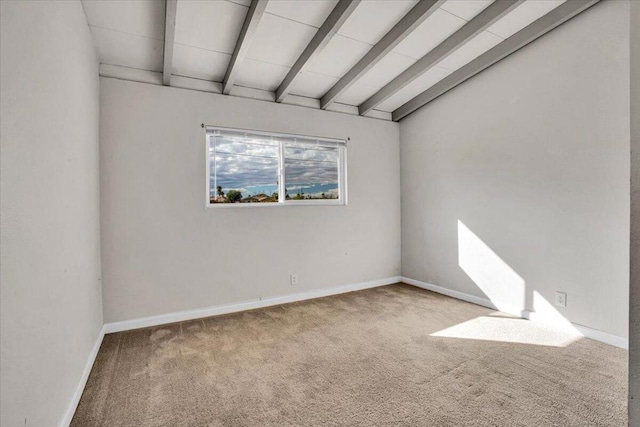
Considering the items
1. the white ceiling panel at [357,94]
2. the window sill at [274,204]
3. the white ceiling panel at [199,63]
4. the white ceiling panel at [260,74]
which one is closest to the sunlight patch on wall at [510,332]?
the window sill at [274,204]

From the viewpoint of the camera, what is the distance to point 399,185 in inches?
181

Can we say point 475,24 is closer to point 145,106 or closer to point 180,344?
point 145,106

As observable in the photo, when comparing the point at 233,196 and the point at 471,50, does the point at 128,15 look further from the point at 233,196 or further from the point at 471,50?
the point at 471,50

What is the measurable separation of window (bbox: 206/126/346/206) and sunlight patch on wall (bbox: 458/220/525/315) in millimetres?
1593

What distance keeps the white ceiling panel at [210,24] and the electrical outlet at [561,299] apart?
142 inches

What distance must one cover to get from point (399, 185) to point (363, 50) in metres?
2.12

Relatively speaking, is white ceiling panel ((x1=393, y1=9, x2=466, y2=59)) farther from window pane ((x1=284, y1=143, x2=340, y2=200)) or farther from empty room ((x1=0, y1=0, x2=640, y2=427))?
window pane ((x1=284, y1=143, x2=340, y2=200))

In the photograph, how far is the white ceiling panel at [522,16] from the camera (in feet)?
8.32

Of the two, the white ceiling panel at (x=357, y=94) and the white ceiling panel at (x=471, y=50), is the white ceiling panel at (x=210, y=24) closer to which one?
the white ceiling panel at (x=357, y=94)

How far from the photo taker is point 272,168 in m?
3.72

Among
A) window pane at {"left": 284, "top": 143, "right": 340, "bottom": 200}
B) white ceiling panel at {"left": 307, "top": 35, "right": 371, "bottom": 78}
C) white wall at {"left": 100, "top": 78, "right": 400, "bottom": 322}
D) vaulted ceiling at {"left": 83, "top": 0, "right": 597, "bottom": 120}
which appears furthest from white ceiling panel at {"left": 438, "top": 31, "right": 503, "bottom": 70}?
window pane at {"left": 284, "top": 143, "right": 340, "bottom": 200}

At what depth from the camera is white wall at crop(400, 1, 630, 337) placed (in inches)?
97.4

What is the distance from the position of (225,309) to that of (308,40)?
2.80 metres

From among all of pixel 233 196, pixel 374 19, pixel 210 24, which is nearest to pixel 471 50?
pixel 374 19
